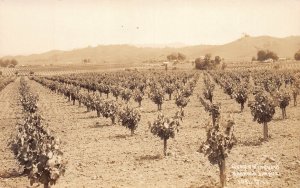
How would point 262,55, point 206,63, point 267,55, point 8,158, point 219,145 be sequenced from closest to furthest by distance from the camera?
1. point 219,145
2. point 8,158
3. point 206,63
4. point 267,55
5. point 262,55

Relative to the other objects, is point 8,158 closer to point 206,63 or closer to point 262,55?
point 206,63

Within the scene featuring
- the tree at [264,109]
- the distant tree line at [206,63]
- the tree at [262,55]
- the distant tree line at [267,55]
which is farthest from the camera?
the tree at [262,55]

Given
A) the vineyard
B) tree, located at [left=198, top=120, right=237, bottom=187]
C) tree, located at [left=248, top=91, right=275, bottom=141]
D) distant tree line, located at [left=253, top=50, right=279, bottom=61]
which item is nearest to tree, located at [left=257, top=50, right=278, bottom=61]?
distant tree line, located at [left=253, top=50, right=279, bottom=61]

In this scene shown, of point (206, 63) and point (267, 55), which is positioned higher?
point (267, 55)

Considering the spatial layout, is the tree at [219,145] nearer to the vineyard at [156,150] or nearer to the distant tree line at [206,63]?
the vineyard at [156,150]

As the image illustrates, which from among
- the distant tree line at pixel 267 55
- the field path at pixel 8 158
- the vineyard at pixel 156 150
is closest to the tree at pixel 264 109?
the vineyard at pixel 156 150

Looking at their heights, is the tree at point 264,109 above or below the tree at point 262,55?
below

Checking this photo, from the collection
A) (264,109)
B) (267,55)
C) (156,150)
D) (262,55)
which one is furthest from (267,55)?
(156,150)

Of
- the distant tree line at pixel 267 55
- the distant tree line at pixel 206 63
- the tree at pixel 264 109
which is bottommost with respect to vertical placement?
the tree at pixel 264 109

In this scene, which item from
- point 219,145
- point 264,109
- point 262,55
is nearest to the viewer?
point 219,145

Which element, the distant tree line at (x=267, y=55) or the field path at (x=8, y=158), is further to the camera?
the distant tree line at (x=267, y=55)

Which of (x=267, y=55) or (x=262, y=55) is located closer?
(x=267, y=55)
